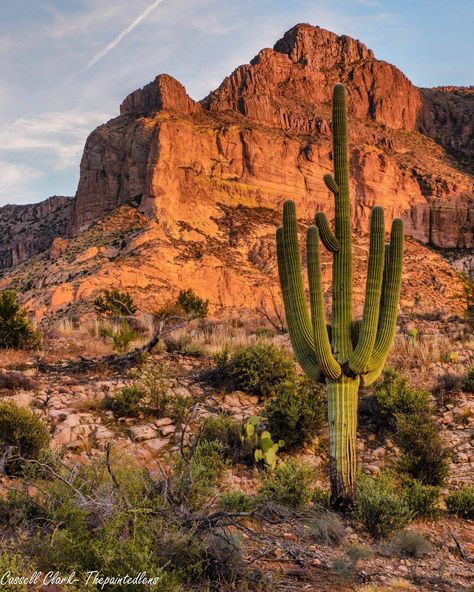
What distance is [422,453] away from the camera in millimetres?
6645

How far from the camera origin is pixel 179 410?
757 centimetres

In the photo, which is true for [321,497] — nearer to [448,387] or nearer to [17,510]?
[17,510]

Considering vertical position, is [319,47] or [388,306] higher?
[319,47]

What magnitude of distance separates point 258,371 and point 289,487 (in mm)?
3363

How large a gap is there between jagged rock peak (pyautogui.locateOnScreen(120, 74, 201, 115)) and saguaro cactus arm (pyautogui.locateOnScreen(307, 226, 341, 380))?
72245 millimetres

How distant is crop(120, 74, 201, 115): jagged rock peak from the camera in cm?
7525

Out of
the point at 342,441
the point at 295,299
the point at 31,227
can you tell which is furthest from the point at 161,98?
the point at 342,441

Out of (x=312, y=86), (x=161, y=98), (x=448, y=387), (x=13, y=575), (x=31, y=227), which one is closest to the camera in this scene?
(x=13, y=575)

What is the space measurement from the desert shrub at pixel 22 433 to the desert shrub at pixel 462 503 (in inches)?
174

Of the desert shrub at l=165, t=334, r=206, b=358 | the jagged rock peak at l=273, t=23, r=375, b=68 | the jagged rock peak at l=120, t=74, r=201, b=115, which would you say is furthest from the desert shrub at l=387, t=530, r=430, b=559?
the jagged rock peak at l=273, t=23, r=375, b=68

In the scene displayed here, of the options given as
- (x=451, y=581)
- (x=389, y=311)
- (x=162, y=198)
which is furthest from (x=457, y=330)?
(x=162, y=198)

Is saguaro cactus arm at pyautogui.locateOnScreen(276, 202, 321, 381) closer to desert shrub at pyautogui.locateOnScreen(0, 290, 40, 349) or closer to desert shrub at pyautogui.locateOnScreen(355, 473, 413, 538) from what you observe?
desert shrub at pyautogui.locateOnScreen(355, 473, 413, 538)

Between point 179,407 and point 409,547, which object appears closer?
point 409,547

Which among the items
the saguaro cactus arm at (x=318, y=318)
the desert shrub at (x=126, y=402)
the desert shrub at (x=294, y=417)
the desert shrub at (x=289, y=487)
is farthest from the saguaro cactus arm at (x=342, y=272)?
the desert shrub at (x=126, y=402)
